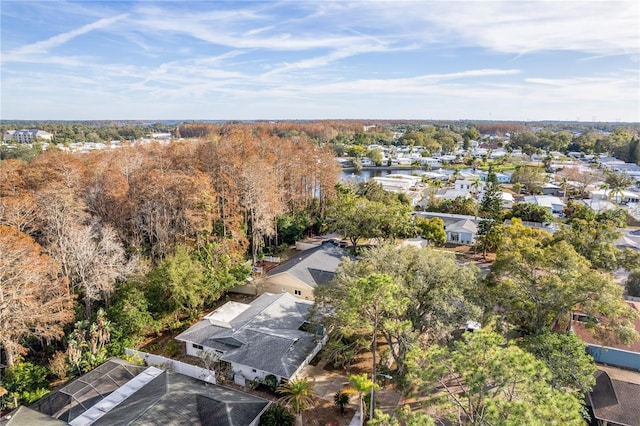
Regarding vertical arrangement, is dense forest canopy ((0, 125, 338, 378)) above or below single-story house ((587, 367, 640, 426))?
above

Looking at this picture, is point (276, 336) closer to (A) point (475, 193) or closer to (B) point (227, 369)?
(B) point (227, 369)

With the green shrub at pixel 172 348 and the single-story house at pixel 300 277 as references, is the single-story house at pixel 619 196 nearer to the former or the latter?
the single-story house at pixel 300 277

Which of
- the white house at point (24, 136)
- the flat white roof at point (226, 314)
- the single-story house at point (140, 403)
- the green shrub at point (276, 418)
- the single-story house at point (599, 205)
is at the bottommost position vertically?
the green shrub at point (276, 418)

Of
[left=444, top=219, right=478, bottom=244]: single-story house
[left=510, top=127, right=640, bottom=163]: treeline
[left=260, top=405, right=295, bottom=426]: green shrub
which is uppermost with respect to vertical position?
[left=510, top=127, right=640, bottom=163]: treeline

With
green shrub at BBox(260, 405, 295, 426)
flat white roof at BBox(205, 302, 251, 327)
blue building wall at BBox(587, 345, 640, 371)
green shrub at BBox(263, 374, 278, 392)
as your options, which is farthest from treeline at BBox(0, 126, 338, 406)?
blue building wall at BBox(587, 345, 640, 371)

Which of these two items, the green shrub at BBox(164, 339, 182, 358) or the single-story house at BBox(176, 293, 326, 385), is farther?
the green shrub at BBox(164, 339, 182, 358)

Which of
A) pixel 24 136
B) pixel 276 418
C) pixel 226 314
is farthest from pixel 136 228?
pixel 24 136

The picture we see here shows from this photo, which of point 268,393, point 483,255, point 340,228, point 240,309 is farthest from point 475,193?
point 268,393

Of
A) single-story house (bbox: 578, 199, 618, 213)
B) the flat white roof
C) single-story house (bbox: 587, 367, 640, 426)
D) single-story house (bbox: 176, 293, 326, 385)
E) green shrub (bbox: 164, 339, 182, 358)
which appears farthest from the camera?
single-story house (bbox: 578, 199, 618, 213)

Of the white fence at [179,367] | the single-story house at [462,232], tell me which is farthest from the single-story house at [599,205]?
the white fence at [179,367]

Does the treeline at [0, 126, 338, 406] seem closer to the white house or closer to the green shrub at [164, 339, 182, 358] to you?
the green shrub at [164, 339, 182, 358]
